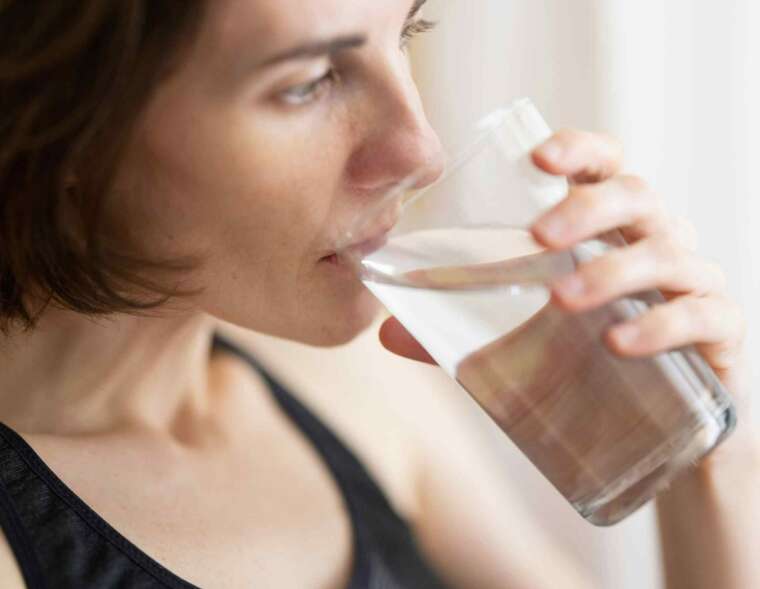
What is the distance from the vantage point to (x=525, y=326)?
2.49 ft

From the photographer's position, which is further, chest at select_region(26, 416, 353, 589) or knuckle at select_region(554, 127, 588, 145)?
chest at select_region(26, 416, 353, 589)

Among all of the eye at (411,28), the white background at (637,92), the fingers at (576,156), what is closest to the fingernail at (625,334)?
the fingers at (576,156)

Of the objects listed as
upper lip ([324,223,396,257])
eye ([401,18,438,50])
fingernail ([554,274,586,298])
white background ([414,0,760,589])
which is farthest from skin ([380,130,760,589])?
white background ([414,0,760,589])

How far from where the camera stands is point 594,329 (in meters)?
0.76

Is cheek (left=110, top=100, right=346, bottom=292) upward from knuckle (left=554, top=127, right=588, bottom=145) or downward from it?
downward

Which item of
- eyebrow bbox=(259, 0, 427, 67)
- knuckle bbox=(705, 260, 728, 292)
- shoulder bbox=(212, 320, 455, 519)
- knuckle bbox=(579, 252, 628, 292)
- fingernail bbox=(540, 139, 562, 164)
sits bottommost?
shoulder bbox=(212, 320, 455, 519)

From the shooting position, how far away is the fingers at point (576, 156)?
0.77 meters

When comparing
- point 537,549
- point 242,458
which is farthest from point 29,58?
point 537,549

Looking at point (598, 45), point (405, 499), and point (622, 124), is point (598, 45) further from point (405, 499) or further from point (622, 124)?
point (405, 499)

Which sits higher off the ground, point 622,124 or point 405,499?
point 622,124

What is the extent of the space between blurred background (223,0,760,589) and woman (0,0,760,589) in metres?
0.29

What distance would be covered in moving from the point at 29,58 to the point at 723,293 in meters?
0.61

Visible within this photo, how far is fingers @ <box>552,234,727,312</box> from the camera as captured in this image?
29.2 inches

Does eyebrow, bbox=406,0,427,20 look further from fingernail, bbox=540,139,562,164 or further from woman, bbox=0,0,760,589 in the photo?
fingernail, bbox=540,139,562,164
